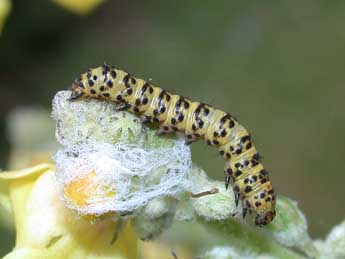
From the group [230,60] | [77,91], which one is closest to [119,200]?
[77,91]

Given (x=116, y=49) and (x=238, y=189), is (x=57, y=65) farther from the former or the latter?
(x=238, y=189)

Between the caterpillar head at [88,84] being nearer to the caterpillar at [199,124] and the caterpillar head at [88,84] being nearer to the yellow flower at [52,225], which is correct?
the caterpillar at [199,124]

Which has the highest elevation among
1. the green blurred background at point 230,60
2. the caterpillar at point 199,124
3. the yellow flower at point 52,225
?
the caterpillar at point 199,124

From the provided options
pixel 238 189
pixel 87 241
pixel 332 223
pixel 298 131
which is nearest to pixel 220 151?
pixel 238 189

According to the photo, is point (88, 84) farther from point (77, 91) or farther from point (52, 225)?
point (52, 225)

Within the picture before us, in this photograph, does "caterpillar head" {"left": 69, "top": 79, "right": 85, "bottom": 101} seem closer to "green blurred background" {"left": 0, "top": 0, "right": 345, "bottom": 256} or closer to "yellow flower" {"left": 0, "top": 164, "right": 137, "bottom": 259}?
"yellow flower" {"left": 0, "top": 164, "right": 137, "bottom": 259}

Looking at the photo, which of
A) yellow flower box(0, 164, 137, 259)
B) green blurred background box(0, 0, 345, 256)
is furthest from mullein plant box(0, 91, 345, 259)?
green blurred background box(0, 0, 345, 256)

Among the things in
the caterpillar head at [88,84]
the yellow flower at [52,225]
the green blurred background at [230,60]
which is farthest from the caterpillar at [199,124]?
the green blurred background at [230,60]
